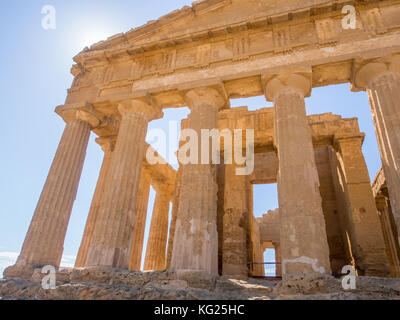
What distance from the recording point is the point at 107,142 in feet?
47.4

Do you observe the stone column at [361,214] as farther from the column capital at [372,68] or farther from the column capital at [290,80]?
the column capital at [290,80]

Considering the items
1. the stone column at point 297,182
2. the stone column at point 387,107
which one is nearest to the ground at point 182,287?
the stone column at point 297,182

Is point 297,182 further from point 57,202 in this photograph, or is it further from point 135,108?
point 57,202

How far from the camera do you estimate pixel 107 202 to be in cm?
965

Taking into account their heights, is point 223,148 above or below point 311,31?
below

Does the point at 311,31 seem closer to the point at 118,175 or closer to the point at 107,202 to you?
the point at 118,175

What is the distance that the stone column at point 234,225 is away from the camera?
12.7 m

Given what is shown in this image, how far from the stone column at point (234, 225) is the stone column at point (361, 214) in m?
4.54

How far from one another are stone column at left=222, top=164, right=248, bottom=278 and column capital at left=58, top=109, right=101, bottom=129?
272 inches

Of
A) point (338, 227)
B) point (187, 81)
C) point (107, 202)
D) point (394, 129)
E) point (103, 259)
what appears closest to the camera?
point (394, 129)

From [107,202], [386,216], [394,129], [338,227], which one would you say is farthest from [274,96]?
[386,216]

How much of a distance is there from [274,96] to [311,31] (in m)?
2.82

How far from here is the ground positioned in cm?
575

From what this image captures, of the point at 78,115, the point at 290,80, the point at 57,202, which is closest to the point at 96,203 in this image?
the point at 57,202
